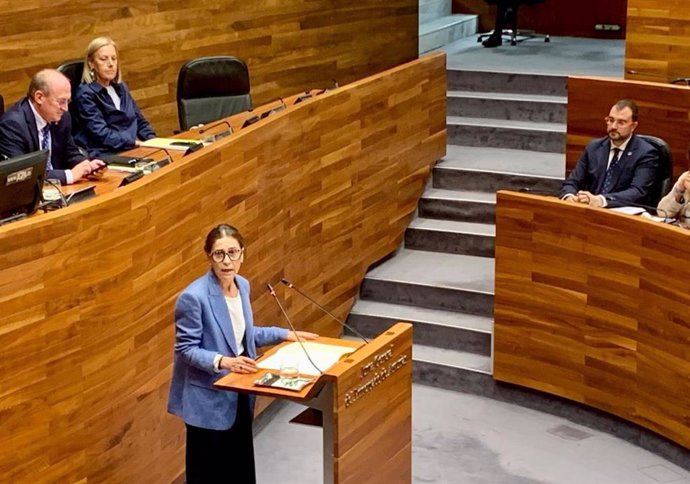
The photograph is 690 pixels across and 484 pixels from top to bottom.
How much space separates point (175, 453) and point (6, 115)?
1.31 metres

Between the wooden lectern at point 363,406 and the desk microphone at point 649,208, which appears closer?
the wooden lectern at point 363,406

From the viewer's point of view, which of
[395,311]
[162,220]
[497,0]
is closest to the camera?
[162,220]

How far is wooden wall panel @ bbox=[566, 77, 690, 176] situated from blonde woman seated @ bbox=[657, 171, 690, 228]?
706 millimetres

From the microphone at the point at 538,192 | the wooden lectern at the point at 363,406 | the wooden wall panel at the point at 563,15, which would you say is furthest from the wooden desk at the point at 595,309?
the wooden wall panel at the point at 563,15

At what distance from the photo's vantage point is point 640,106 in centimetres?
592

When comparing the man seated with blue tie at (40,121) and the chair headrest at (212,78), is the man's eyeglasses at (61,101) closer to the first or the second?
the man seated with blue tie at (40,121)

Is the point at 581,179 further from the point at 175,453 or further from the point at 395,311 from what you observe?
the point at 175,453

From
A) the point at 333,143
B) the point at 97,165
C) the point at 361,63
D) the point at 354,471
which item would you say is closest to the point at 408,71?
the point at 333,143

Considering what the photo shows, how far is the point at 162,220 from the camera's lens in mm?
4258

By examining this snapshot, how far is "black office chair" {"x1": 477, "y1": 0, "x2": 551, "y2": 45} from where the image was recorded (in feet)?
30.1

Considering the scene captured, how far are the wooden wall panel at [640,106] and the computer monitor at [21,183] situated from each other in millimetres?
3024

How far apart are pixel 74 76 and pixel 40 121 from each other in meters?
0.91

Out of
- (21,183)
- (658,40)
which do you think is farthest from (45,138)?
(658,40)

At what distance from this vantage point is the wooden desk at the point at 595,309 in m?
4.90
